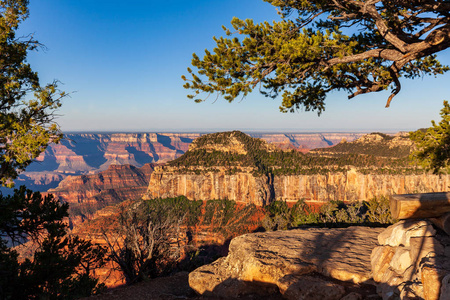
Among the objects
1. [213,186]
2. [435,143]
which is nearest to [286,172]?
[213,186]

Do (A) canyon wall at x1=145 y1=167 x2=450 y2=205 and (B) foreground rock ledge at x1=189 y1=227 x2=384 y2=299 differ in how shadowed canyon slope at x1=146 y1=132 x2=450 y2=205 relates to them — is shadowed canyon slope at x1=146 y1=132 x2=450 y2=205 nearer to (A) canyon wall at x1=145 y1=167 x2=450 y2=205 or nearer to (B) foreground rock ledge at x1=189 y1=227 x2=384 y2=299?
(A) canyon wall at x1=145 y1=167 x2=450 y2=205

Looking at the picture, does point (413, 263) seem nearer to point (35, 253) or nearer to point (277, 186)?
point (35, 253)

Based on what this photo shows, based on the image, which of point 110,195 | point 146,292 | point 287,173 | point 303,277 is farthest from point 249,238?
point 110,195

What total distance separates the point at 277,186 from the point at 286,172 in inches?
221

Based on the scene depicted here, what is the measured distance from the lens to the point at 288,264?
8.48 meters

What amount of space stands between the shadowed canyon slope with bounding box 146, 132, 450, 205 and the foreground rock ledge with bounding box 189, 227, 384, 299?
265 feet

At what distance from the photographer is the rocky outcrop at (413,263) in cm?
510

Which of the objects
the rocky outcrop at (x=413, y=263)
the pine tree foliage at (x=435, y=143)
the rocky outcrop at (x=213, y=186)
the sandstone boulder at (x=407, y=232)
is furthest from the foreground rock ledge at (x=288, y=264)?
the rocky outcrop at (x=213, y=186)

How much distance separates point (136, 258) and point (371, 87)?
1221 cm

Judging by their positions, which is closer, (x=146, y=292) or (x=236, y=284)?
(x=236, y=284)

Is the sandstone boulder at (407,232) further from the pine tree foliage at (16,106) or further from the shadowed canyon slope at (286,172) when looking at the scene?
the shadowed canyon slope at (286,172)

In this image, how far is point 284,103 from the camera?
38.5 feet

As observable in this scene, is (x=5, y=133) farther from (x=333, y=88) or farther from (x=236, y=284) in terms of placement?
(x=333, y=88)

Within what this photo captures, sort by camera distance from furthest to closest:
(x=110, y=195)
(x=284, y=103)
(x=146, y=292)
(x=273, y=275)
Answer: (x=110, y=195) < (x=284, y=103) < (x=146, y=292) < (x=273, y=275)
